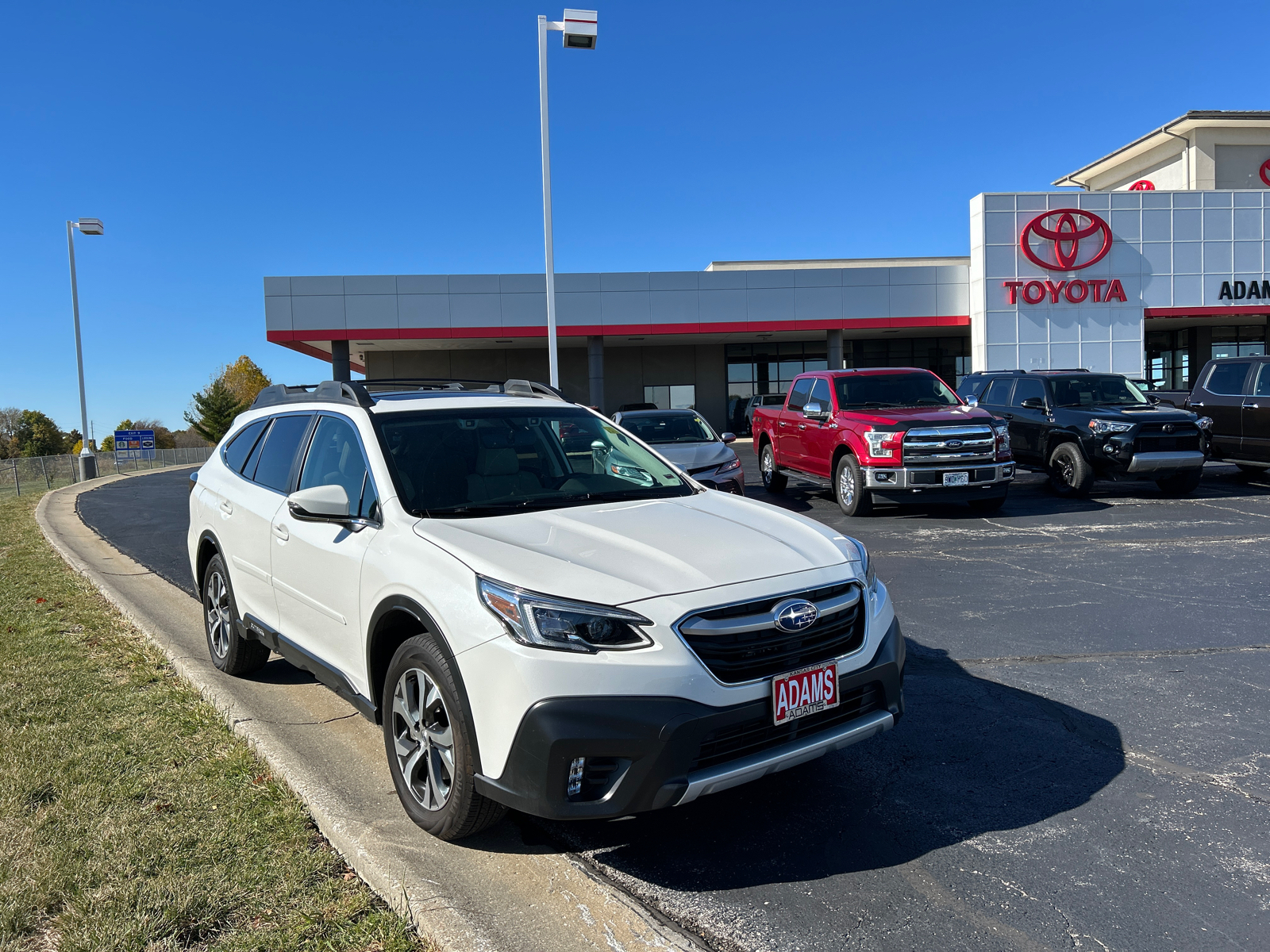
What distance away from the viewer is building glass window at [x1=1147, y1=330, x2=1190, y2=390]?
39.6 m

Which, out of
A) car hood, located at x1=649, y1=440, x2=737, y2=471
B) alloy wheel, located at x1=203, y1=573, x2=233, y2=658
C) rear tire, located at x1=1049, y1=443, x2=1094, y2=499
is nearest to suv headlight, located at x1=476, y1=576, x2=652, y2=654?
alloy wheel, located at x1=203, y1=573, x2=233, y2=658

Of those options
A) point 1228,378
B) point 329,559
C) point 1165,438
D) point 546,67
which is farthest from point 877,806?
point 546,67

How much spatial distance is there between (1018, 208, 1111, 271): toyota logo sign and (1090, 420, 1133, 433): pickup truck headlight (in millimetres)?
21590

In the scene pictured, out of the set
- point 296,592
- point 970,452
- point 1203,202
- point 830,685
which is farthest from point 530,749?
point 1203,202

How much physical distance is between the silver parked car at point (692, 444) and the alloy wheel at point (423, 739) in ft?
23.0

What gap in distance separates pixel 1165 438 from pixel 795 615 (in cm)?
1177

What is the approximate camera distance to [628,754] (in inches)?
114

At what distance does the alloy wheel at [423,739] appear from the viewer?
3352mm

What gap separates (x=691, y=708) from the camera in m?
2.92

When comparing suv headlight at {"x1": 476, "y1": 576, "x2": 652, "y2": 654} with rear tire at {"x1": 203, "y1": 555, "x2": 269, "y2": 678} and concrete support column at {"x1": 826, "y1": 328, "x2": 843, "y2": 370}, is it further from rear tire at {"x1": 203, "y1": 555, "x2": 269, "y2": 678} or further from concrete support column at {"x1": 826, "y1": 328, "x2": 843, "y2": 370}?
concrete support column at {"x1": 826, "y1": 328, "x2": 843, "y2": 370}

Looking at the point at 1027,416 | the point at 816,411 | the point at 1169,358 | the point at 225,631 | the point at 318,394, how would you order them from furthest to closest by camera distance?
the point at 1169,358, the point at 1027,416, the point at 816,411, the point at 225,631, the point at 318,394

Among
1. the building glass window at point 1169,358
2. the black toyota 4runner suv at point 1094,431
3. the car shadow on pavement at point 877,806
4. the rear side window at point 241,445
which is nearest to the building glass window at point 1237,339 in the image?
the building glass window at point 1169,358

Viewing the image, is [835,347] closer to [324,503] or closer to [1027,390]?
[1027,390]

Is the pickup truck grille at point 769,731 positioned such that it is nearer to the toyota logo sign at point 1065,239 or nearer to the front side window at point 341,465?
the front side window at point 341,465
